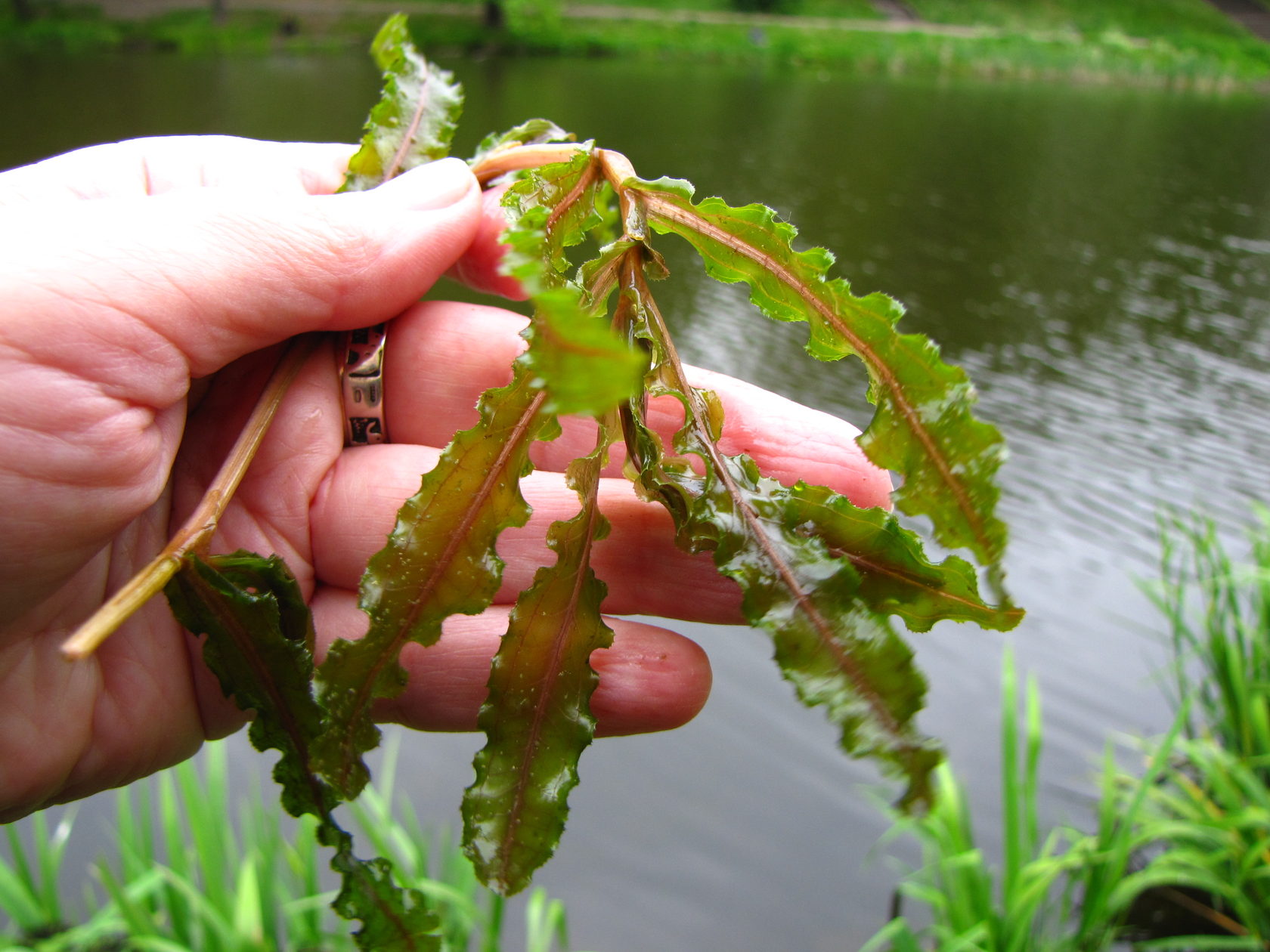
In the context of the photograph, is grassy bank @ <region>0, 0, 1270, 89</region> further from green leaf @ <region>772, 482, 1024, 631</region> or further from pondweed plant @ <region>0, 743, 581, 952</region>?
green leaf @ <region>772, 482, 1024, 631</region>

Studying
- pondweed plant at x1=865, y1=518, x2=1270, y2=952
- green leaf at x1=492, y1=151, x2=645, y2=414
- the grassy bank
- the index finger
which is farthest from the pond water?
green leaf at x1=492, y1=151, x2=645, y2=414

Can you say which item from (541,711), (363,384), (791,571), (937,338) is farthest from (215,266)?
(937,338)

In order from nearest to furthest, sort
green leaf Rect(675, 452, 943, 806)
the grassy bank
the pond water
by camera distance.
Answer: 1. green leaf Rect(675, 452, 943, 806)
2. the pond water
3. the grassy bank

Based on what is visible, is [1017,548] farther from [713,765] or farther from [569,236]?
[569,236]

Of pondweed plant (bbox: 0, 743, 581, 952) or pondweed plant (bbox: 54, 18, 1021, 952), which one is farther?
pondweed plant (bbox: 0, 743, 581, 952)

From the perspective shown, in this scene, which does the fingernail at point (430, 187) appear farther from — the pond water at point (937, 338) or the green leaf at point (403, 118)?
the pond water at point (937, 338)

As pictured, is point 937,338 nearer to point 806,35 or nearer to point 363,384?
point 363,384
